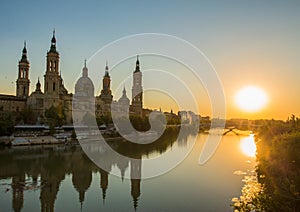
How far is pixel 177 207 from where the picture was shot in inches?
390

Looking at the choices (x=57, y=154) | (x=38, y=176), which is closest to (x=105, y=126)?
(x=57, y=154)

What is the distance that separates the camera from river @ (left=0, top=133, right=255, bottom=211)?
391 inches

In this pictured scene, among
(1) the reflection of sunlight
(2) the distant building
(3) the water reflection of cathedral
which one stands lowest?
(1) the reflection of sunlight

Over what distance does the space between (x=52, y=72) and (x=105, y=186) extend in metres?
23.9

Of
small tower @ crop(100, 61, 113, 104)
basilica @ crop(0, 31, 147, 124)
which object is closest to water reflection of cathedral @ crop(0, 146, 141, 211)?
basilica @ crop(0, 31, 147, 124)

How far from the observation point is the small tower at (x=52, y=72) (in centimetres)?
3350

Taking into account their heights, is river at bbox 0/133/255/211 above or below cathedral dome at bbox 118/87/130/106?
below

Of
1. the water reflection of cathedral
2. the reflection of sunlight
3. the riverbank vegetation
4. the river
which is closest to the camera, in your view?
the riverbank vegetation

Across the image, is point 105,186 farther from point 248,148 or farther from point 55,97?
point 55,97

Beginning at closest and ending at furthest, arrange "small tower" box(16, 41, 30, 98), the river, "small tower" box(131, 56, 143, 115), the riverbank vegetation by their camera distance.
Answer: the riverbank vegetation
the river
"small tower" box(16, 41, 30, 98)
"small tower" box(131, 56, 143, 115)

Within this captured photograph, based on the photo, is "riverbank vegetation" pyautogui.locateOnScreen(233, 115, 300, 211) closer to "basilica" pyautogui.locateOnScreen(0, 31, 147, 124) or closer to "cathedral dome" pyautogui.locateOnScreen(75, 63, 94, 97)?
"basilica" pyautogui.locateOnScreen(0, 31, 147, 124)

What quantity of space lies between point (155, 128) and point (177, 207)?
31.6 m

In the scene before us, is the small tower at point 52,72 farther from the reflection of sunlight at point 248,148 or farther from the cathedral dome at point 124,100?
the reflection of sunlight at point 248,148

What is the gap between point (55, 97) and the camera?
34.5m
